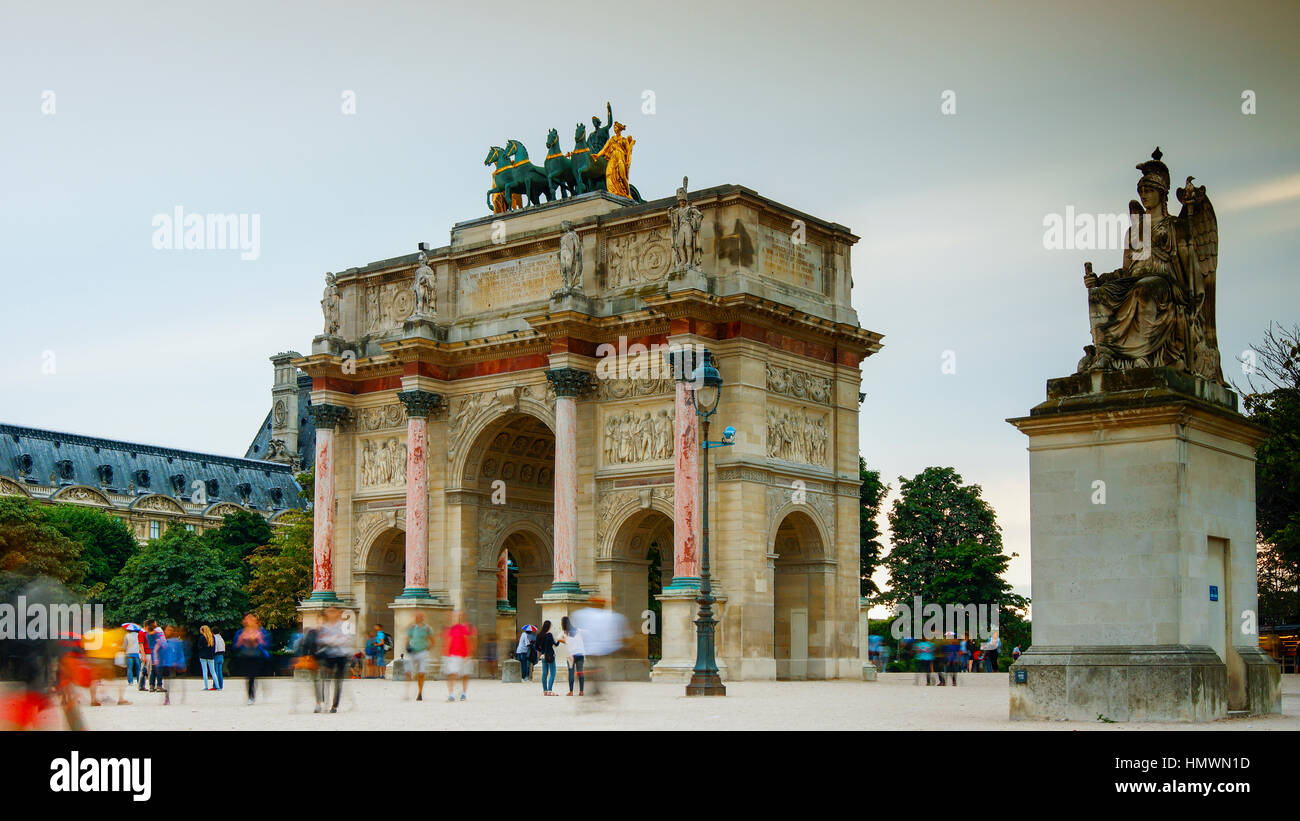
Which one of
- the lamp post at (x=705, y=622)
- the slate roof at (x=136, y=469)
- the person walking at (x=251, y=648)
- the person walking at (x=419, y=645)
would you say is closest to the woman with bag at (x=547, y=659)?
the lamp post at (x=705, y=622)

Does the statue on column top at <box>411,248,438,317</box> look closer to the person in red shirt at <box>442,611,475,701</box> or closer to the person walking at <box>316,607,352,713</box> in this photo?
the person in red shirt at <box>442,611,475,701</box>

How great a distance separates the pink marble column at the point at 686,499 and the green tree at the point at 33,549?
42.9 m

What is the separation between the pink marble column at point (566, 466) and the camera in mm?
49625

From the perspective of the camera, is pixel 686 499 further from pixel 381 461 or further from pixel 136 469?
pixel 136 469

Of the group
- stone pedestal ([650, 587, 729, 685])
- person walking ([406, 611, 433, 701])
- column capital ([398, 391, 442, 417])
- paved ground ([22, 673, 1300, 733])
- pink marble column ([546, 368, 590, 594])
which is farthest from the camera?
column capital ([398, 391, 442, 417])

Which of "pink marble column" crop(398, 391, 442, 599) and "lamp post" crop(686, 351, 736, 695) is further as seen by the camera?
"pink marble column" crop(398, 391, 442, 599)

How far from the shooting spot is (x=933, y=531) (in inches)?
3484

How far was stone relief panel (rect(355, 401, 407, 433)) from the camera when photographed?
56.9m

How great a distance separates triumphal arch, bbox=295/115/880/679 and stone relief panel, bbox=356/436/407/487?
0.09m

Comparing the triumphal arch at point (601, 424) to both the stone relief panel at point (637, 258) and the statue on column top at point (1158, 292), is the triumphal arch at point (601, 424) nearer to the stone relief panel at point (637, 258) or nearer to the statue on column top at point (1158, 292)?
the stone relief panel at point (637, 258)

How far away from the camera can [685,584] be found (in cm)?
4603

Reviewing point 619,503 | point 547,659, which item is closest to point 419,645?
point 547,659

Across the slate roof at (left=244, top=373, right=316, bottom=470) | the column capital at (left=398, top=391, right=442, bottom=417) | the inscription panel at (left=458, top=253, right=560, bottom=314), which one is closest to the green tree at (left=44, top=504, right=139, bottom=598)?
the slate roof at (left=244, top=373, right=316, bottom=470)

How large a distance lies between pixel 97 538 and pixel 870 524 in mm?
55024
